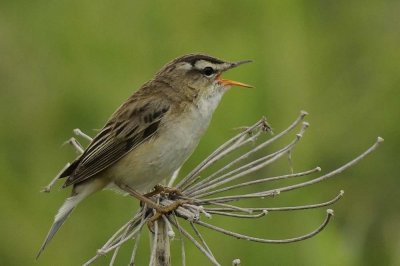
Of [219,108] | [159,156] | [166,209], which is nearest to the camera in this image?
[166,209]

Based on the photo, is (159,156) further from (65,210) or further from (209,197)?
(209,197)

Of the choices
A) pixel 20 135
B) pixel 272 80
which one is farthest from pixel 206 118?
pixel 20 135

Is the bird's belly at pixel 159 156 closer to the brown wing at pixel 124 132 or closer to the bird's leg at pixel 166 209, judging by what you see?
the brown wing at pixel 124 132

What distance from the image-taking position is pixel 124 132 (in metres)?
3.32

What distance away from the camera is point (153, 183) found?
128 inches

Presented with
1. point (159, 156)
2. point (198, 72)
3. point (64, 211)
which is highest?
point (198, 72)

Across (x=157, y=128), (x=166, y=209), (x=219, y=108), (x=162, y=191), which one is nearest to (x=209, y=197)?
(x=166, y=209)

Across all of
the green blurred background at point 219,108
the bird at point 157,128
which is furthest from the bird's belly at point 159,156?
the green blurred background at point 219,108

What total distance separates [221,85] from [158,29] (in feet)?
1.95

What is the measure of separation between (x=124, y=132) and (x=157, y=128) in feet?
0.32

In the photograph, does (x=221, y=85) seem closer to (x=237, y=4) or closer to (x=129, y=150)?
(x=129, y=150)

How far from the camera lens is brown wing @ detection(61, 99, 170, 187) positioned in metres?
3.21

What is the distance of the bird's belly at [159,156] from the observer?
3.25 meters

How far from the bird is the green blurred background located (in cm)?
32
